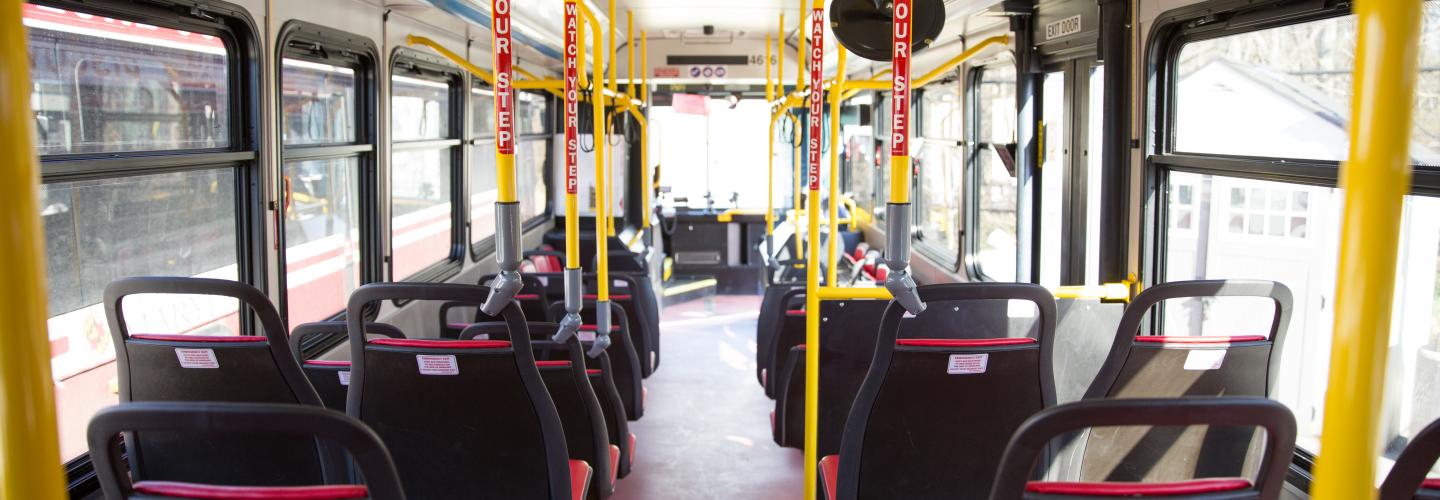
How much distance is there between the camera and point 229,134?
364 cm

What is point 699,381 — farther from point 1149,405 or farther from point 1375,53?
point 1375,53

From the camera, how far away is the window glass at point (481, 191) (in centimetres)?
757

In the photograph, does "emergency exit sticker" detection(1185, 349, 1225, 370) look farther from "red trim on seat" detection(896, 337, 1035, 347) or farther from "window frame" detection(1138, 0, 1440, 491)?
"window frame" detection(1138, 0, 1440, 491)

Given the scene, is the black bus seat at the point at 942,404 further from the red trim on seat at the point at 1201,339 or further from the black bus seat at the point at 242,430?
the black bus seat at the point at 242,430

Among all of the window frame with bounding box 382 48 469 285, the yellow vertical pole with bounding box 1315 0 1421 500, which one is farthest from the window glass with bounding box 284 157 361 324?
the yellow vertical pole with bounding box 1315 0 1421 500

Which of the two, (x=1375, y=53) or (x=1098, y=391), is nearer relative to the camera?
(x=1375, y=53)

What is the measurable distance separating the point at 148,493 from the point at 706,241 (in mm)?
9081

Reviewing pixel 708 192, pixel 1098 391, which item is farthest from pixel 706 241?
pixel 1098 391

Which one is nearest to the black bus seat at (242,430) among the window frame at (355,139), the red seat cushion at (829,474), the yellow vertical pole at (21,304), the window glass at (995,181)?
the yellow vertical pole at (21,304)

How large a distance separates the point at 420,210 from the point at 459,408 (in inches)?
174

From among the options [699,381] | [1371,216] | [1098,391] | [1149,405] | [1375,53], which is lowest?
[699,381]

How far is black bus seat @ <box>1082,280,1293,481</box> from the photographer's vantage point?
2.34 metres

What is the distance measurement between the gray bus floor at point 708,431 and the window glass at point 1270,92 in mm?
2252

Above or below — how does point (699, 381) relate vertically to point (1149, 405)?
below
